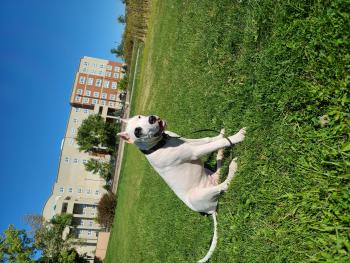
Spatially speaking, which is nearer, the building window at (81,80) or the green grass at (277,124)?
the green grass at (277,124)

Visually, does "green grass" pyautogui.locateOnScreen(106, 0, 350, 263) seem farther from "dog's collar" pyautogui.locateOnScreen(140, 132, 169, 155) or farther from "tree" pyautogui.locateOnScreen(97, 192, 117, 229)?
"tree" pyautogui.locateOnScreen(97, 192, 117, 229)

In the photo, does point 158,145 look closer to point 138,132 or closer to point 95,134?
point 138,132

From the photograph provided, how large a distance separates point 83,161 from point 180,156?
54.6m

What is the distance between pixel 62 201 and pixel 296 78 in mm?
50708

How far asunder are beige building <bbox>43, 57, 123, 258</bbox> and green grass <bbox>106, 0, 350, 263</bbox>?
36.0m

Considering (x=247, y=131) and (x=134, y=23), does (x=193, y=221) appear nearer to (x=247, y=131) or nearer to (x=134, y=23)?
(x=247, y=131)

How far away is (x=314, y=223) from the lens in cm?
298

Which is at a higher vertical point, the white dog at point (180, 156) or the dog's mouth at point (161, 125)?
the dog's mouth at point (161, 125)

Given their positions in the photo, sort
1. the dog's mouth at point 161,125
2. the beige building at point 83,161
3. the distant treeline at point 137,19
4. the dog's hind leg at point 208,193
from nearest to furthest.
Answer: the dog's mouth at point 161,125 → the dog's hind leg at point 208,193 → the distant treeline at point 137,19 → the beige building at point 83,161

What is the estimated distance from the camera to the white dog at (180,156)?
429cm

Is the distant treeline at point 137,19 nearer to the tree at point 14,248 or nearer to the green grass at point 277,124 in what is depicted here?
the green grass at point 277,124

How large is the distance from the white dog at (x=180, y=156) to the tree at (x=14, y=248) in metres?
27.0

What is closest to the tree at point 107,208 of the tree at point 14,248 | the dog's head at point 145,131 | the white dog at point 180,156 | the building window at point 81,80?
the tree at point 14,248

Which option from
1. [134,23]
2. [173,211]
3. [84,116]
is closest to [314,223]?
[173,211]
